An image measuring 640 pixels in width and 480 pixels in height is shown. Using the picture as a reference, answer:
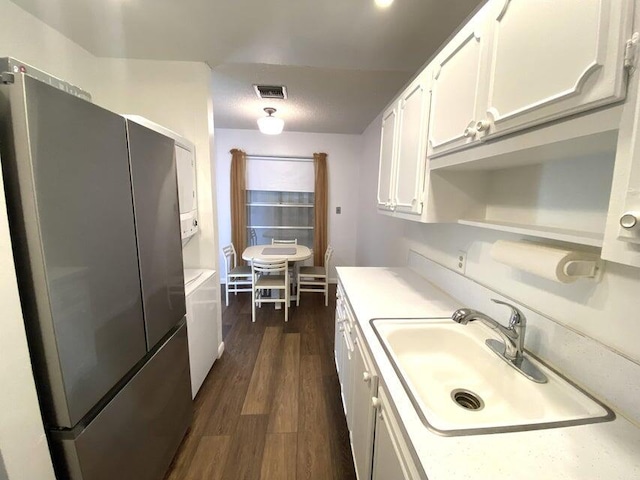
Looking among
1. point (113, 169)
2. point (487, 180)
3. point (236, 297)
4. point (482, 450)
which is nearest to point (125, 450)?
point (113, 169)

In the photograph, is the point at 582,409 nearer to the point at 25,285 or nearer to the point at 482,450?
the point at 482,450

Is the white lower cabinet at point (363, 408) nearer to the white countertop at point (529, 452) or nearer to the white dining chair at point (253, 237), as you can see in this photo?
the white countertop at point (529, 452)

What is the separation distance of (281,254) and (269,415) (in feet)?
6.16

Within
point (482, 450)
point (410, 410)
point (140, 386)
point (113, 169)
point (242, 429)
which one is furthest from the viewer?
point (242, 429)

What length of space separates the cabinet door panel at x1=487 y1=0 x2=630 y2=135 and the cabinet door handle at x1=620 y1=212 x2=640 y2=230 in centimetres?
22

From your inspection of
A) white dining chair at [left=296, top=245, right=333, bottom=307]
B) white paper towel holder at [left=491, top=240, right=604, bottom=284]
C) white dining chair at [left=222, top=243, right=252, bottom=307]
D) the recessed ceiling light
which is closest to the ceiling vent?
the recessed ceiling light

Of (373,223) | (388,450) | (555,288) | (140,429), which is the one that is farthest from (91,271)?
(373,223)

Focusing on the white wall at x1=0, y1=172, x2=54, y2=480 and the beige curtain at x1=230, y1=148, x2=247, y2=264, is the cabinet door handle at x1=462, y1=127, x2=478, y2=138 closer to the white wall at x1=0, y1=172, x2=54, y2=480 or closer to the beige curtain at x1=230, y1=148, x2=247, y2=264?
the white wall at x1=0, y1=172, x2=54, y2=480

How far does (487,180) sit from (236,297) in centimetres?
355

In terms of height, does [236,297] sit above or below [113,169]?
below

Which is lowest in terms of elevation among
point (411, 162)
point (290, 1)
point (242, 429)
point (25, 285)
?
point (242, 429)

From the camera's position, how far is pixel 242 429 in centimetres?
172

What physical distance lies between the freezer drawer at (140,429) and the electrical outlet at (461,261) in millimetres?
1586

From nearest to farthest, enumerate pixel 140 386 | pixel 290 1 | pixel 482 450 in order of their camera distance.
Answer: pixel 482 450 < pixel 140 386 < pixel 290 1
